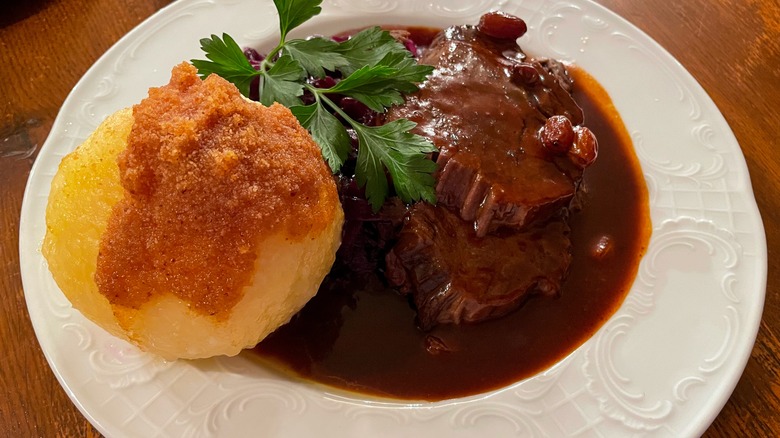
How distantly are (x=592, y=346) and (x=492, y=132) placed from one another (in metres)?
1.00

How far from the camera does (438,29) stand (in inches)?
134

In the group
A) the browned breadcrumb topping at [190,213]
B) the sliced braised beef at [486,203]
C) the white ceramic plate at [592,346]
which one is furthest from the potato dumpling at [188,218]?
the sliced braised beef at [486,203]

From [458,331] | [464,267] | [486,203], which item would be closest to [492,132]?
[486,203]

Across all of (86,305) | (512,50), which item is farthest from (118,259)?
(512,50)

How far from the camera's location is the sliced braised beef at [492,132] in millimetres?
2373

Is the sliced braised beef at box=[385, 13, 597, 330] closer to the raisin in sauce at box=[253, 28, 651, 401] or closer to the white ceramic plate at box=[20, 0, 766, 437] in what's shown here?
the raisin in sauce at box=[253, 28, 651, 401]

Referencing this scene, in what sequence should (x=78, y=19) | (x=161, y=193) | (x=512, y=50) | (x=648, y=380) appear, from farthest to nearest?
(x=78, y=19)
(x=512, y=50)
(x=648, y=380)
(x=161, y=193)

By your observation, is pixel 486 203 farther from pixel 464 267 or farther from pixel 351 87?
pixel 351 87

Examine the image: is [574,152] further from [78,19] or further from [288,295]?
[78,19]

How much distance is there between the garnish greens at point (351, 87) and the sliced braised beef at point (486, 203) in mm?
105

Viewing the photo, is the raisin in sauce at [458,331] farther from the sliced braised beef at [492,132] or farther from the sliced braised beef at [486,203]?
the sliced braised beef at [492,132]

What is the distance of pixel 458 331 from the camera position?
2518 millimetres

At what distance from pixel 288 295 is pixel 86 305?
2.35ft

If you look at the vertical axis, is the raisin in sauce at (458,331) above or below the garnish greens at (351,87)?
below
